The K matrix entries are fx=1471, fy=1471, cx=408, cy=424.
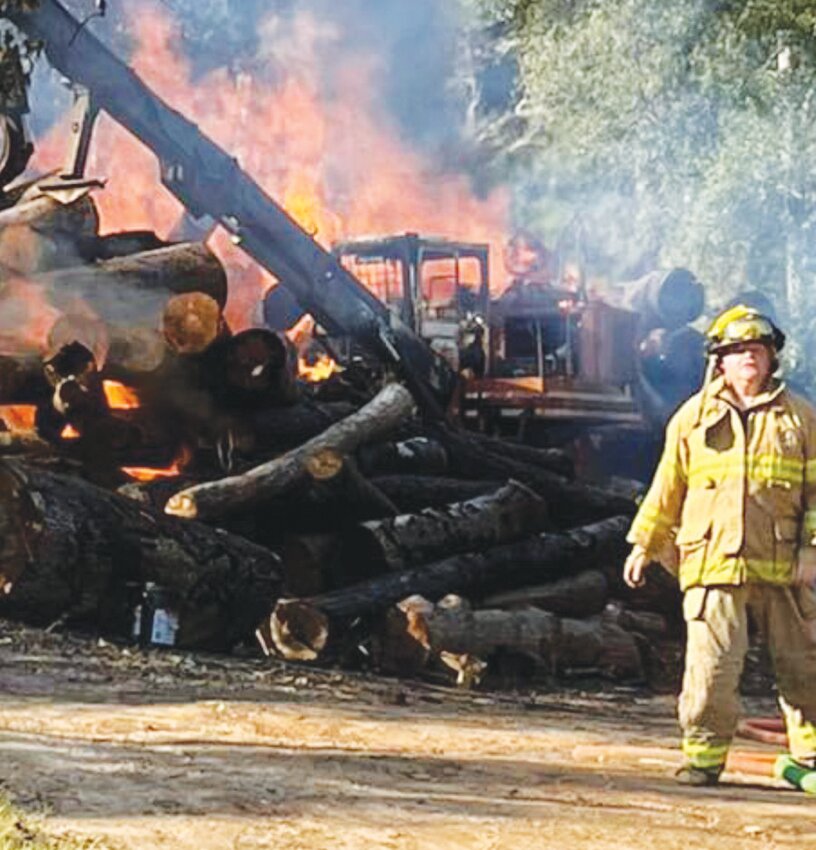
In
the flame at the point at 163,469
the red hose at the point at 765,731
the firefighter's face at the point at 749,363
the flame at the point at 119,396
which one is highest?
the flame at the point at 119,396

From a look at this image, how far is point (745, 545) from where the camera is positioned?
5.64 m

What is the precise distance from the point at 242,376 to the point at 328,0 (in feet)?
94.5

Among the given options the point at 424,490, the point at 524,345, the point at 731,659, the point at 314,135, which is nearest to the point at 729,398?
the point at 731,659

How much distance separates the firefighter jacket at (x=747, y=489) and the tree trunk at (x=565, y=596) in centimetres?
463

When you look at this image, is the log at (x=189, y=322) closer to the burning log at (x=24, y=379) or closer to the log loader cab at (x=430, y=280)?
the burning log at (x=24, y=379)

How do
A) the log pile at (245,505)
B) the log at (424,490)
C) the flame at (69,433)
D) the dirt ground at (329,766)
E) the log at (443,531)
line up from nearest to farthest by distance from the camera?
the dirt ground at (329,766) < the log pile at (245,505) < the log at (443,531) < the flame at (69,433) < the log at (424,490)

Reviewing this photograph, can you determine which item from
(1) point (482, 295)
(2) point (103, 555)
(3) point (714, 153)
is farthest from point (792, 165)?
(2) point (103, 555)

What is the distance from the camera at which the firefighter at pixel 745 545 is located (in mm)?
5648

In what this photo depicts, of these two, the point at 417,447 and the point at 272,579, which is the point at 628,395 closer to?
the point at 417,447

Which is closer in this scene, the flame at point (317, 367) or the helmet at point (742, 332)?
the helmet at point (742, 332)

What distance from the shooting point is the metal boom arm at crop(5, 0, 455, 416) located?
12281 mm

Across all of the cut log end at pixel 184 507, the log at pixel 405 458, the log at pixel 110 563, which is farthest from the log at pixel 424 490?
the log at pixel 110 563

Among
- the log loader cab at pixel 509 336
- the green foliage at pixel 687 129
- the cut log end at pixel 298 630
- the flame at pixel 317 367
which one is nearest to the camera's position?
the cut log end at pixel 298 630

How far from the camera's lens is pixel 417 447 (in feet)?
43.2
